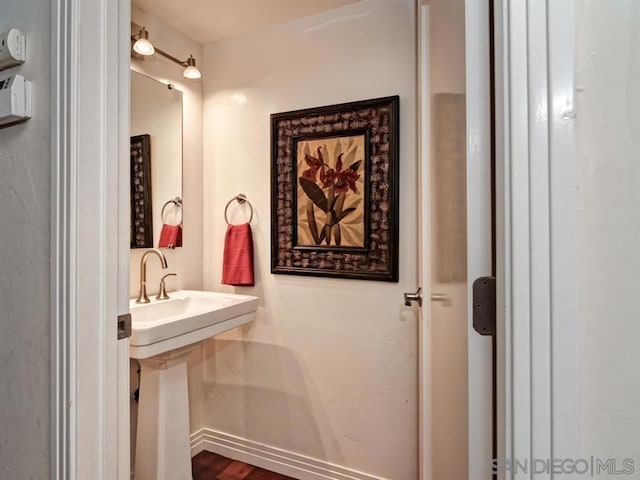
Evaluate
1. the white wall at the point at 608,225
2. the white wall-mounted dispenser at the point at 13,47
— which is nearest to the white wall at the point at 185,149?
the white wall-mounted dispenser at the point at 13,47

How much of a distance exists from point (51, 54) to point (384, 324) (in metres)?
1.49

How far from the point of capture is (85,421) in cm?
79

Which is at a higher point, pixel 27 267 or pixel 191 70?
pixel 191 70

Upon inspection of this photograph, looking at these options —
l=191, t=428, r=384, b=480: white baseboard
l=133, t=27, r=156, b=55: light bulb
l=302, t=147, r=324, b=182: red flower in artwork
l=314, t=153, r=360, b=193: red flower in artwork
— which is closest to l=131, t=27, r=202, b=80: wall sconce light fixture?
l=133, t=27, r=156, b=55: light bulb

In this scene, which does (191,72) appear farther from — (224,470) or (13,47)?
(224,470)

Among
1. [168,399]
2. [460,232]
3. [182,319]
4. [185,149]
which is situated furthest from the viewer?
[185,149]

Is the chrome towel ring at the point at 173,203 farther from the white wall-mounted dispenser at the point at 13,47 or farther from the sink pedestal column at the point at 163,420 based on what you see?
the white wall-mounted dispenser at the point at 13,47

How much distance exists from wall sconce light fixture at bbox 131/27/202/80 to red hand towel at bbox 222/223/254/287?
85cm

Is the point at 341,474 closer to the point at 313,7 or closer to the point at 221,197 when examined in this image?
the point at 221,197

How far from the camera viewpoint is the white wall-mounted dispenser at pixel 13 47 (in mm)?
831

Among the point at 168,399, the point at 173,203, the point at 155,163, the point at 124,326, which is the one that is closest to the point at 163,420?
the point at 168,399

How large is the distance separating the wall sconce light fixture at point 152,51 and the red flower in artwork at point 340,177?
90 centimetres

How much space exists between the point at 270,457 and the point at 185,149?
68.5 inches

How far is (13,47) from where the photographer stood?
2.73 ft
